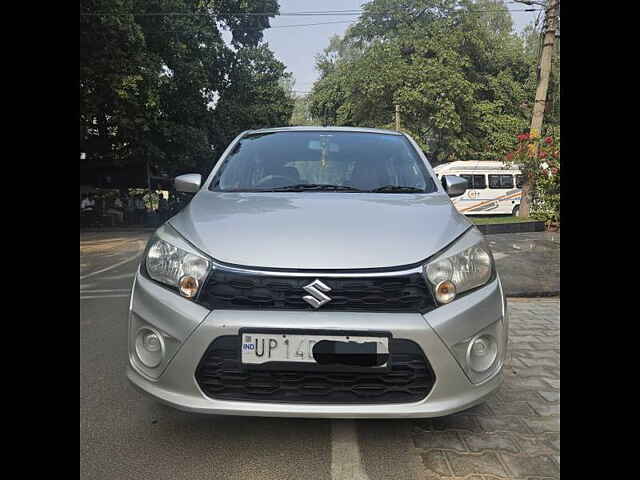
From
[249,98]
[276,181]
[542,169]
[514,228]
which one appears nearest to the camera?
[276,181]

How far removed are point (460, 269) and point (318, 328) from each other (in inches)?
26.7

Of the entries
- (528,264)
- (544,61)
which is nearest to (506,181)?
(544,61)

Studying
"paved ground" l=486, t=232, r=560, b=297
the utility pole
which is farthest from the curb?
"paved ground" l=486, t=232, r=560, b=297

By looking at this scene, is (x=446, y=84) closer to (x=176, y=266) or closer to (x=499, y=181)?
(x=499, y=181)

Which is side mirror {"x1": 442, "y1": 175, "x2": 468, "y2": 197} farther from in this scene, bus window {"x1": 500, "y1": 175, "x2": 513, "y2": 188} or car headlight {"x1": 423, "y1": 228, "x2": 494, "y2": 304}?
bus window {"x1": 500, "y1": 175, "x2": 513, "y2": 188}

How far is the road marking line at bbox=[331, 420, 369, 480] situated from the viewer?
7.09ft

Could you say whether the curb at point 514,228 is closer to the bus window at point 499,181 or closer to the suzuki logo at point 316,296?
the bus window at point 499,181

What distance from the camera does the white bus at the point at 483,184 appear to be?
85.2 feet

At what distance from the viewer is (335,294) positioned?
2.11 metres

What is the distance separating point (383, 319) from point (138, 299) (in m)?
1.09

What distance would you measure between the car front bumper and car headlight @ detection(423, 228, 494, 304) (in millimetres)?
55

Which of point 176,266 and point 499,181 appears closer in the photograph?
point 176,266

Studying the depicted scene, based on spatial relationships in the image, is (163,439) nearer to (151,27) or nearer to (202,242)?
(202,242)
